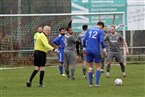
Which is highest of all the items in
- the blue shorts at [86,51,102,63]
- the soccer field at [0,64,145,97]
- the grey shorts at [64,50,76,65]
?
the blue shorts at [86,51,102,63]

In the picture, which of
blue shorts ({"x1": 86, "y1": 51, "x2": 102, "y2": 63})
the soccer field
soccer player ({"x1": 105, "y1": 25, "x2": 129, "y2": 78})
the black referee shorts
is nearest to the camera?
the soccer field

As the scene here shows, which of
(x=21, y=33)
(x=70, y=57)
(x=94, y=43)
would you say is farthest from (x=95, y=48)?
(x=21, y=33)

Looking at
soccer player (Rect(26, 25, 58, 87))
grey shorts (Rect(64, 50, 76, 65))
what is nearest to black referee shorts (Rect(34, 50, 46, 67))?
soccer player (Rect(26, 25, 58, 87))

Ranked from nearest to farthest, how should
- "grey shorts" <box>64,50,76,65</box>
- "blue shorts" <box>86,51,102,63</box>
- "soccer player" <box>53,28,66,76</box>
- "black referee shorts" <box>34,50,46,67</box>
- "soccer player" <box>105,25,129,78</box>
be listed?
"blue shorts" <box>86,51,102,63</box> < "black referee shorts" <box>34,50,46,67</box> < "grey shorts" <box>64,50,76,65</box> < "soccer player" <box>105,25,129,78</box> < "soccer player" <box>53,28,66,76</box>

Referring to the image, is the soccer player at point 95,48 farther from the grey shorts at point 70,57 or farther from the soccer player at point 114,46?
the soccer player at point 114,46

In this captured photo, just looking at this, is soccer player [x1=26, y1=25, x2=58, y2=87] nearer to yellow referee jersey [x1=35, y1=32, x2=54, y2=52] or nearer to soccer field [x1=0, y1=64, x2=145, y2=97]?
yellow referee jersey [x1=35, y1=32, x2=54, y2=52]

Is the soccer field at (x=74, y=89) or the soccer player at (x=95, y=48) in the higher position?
the soccer player at (x=95, y=48)

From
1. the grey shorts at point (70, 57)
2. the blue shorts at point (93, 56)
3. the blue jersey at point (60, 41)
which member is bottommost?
the grey shorts at point (70, 57)

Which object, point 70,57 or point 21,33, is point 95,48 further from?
point 21,33

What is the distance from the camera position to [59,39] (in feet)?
71.8

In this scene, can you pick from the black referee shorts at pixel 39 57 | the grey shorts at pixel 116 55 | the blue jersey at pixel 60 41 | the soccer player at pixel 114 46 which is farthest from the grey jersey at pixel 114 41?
the black referee shorts at pixel 39 57

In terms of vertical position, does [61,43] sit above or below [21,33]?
below

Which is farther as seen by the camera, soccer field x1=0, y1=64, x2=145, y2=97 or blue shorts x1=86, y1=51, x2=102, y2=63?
blue shorts x1=86, y1=51, x2=102, y2=63

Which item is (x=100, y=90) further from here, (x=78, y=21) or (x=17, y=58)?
(x=78, y=21)
